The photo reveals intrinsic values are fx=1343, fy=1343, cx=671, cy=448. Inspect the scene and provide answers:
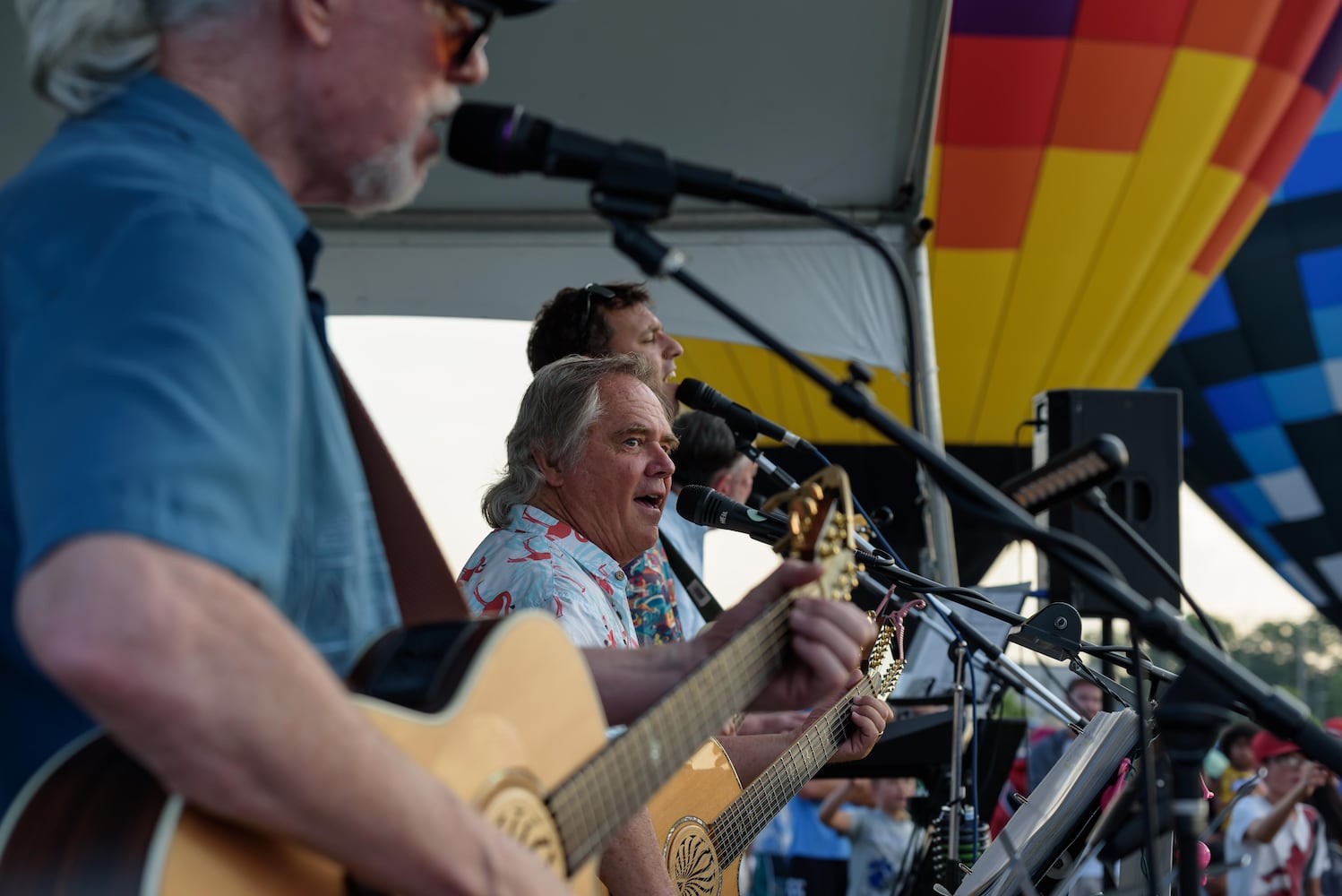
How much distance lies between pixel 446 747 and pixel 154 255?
536 millimetres

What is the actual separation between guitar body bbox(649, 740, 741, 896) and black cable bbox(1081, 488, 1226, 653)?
1148 millimetres

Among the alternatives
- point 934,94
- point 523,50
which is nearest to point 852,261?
point 934,94

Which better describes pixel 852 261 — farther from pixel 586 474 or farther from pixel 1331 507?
pixel 1331 507

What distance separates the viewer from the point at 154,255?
112 cm

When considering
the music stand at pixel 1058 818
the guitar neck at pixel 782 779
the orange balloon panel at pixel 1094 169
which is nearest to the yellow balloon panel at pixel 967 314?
the orange balloon panel at pixel 1094 169

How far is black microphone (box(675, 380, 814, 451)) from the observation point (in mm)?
2531

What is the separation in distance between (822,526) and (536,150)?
0.63 m

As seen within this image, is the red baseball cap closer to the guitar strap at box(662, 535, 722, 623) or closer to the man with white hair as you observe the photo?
the guitar strap at box(662, 535, 722, 623)

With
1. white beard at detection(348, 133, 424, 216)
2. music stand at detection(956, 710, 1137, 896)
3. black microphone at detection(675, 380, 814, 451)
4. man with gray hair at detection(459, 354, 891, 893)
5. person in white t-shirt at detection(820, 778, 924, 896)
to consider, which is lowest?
person in white t-shirt at detection(820, 778, 924, 896)

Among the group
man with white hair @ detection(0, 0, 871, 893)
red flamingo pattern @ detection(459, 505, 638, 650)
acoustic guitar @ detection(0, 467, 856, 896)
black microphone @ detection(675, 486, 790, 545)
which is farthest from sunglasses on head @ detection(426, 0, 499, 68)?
Answer: red flamingo pattern @ detection(459, 505, 638, 650)

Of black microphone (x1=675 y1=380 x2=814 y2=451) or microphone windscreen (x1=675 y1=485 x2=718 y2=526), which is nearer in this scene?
black microphone (x1=675 y1=380 x2=814 y2=451)

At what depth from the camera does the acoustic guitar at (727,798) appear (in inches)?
110

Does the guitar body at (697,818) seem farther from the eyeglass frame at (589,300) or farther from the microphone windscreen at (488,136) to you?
the microphone windscreen at (488,136)

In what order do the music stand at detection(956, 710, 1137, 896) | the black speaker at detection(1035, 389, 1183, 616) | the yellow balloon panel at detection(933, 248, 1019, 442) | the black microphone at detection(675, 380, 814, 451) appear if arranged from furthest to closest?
the yellow balloon panel at detection(933, 248, 1019, 442) → the black speaker at detection(1035, 389, 1183, 616) → the black microphone at detection(675, 380, 814, 451) → the music stand at detection(956, 710, 1137, 896)
